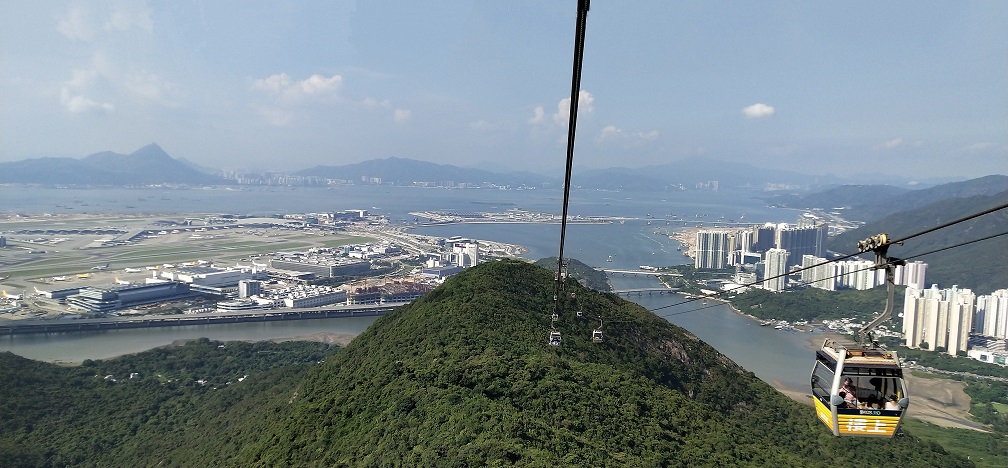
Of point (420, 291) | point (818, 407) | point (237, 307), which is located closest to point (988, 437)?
point (818, 407)

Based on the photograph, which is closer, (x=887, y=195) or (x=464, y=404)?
(x=464, y=404)

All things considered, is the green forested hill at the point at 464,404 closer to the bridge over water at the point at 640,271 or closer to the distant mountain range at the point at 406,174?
the bridge over water at the point at 640,271

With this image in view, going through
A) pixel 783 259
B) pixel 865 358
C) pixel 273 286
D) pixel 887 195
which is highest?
pixel 887 195

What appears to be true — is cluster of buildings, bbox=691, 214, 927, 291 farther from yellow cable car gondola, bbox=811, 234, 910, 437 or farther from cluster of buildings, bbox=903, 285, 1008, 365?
yellow cable car gondola, bbox=811, 234, 910, 437

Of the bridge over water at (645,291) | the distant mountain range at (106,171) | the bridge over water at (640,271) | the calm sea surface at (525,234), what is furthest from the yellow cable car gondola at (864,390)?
the distant mountain range at (106,171)

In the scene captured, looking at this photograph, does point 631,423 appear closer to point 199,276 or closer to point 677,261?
point 199,276

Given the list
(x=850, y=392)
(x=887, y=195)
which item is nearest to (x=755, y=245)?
(x=850, y=392)

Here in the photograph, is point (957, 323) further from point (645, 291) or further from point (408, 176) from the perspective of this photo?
point (408, 176)
